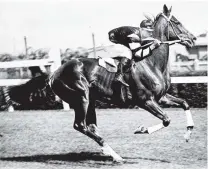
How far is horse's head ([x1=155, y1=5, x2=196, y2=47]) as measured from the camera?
4805 mm

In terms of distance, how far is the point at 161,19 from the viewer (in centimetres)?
485

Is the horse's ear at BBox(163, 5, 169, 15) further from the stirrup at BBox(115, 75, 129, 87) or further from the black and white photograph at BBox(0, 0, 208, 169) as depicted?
the stirrup at BBox(115, 75, 129, 87)

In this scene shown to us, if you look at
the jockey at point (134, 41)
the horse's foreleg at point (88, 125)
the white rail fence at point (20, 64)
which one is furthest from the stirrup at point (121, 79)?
the white rail fence at point (20, 64)

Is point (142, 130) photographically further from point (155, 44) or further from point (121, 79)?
point (155, 44)

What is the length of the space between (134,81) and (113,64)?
0.34m

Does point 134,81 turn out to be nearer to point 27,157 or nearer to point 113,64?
point 113,64

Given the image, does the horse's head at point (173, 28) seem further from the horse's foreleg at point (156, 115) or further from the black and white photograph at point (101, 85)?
the horse's foreleg at point (156, 115)

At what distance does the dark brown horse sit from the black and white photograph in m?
0.01

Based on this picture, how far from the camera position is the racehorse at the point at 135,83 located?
15.5 feet

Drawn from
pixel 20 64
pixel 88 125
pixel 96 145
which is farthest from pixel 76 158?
pixel 20 64

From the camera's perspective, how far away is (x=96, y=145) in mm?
5512

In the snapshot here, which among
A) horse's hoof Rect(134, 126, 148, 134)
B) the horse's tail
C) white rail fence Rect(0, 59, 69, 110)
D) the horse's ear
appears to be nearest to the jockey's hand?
the horse's ear

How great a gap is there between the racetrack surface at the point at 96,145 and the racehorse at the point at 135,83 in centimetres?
37

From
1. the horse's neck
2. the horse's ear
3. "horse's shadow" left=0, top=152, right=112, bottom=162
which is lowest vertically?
"horse's shadow" left=0, top=152, right=112, bottom=162
